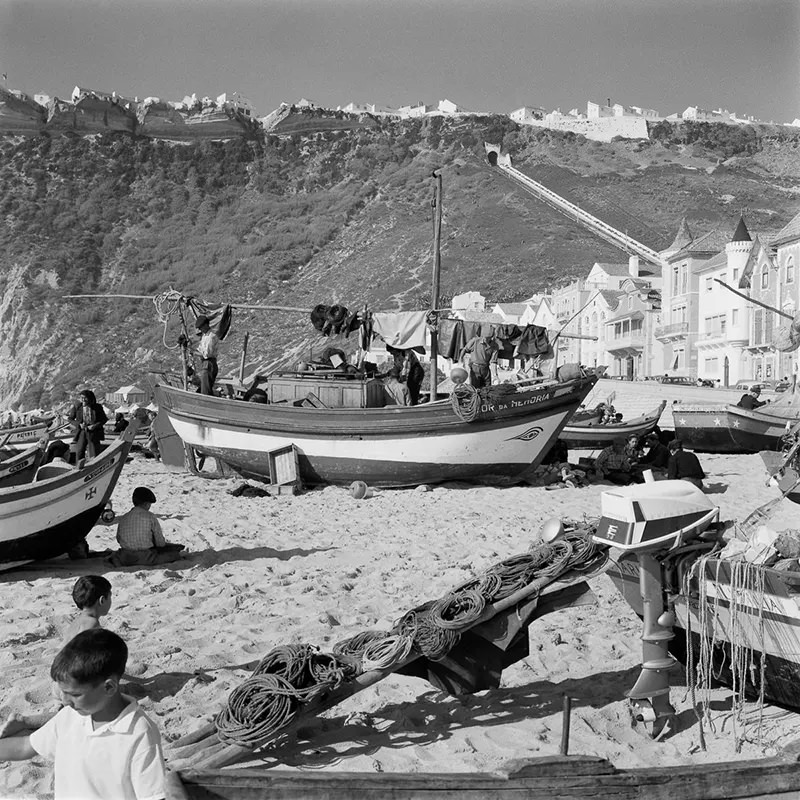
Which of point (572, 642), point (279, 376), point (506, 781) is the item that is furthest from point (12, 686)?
point (279, 376)

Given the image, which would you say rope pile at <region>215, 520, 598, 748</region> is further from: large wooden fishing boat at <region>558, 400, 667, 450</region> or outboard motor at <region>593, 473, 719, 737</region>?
large wooden fishing boat at <region>558, 400, 667, 450</region>

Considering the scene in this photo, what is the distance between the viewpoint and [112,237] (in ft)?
373

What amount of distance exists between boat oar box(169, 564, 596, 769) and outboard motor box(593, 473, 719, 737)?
0.48 meters

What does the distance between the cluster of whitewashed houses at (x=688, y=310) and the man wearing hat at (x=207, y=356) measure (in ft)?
73.4

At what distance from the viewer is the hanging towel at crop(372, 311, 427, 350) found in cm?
1795

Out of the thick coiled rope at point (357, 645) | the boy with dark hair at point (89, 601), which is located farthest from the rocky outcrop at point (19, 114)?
the thick coiled rope at point (357, 645)

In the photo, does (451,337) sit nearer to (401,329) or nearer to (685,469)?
(401,329)

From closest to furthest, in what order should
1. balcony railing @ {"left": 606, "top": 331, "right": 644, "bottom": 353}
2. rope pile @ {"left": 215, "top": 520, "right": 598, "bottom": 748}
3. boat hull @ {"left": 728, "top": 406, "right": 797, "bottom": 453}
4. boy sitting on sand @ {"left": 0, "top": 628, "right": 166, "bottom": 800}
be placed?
1. boy sitting on sand @ {"left": 0, "top": 628, "right": 166, "bottom": 800}
2. rope pile @ {"left": 215, "top": 520, "right": 598, "bottom": 748}
3. boat hull @ {"left": 728, "top": 406, "right": 797, "bottom": 453}
4. balcony railing @ {"left": 606, "top": 331, "right": 644, "bottom": 353}

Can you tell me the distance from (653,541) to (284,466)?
11.9 meters

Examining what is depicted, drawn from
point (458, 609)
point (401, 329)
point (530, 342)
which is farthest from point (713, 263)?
point (458, 609)

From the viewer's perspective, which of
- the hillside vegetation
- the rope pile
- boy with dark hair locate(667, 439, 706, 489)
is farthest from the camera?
the hillside vegetation

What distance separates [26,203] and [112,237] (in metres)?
11.4

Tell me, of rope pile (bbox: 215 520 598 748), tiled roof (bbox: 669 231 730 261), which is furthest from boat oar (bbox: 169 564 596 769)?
tiled roof (bbox: 669 231 730 261)

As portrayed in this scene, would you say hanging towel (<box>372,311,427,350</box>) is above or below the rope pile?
above
